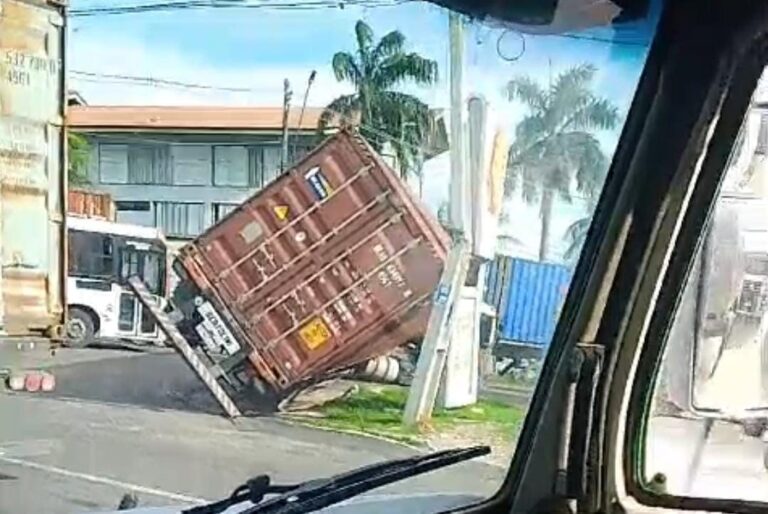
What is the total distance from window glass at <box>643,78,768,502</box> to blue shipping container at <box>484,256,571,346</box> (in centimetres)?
21

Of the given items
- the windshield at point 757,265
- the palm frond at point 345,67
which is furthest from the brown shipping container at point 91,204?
the windshield at point 757,265

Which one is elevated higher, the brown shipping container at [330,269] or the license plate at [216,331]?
the brown shipping container at [330,269]

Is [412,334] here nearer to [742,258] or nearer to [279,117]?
[279,117]

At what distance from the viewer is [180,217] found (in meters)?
2.31

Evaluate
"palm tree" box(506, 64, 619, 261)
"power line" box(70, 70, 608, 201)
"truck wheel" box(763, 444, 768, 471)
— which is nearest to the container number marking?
"power line" box(70, 70, 608, 201)

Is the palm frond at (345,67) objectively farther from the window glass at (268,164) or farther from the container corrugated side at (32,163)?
the container corrugated side at (32,163)

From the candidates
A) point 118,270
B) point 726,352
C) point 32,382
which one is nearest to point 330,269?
point 118,270

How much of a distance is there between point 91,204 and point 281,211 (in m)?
0.37

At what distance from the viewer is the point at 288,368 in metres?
2.33

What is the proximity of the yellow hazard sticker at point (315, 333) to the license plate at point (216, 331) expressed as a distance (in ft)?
0.39

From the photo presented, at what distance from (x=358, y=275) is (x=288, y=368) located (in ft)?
0.66

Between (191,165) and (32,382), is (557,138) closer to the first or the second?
(191,165)

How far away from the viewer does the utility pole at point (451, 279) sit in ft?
7.63

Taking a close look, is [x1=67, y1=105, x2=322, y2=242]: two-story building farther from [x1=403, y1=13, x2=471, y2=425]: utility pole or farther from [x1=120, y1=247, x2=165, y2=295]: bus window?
[x1=403, y1=13, x2=471, y2=425]: utility pole
